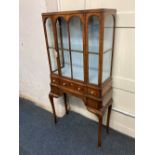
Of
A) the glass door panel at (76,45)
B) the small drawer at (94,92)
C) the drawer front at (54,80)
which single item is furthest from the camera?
the drawer front at (54,80)

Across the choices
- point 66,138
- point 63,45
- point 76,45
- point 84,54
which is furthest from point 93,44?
point 66,138

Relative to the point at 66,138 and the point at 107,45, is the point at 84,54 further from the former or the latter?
the point at 66,138

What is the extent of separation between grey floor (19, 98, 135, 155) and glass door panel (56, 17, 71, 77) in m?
0.74

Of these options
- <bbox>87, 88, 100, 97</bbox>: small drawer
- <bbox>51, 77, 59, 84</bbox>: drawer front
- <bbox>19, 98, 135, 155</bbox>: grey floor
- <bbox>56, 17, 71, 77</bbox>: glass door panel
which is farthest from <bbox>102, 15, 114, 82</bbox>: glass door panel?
<bbox>19, 98, 135, 155</bbox>: grey floor

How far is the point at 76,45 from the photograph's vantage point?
1842mm

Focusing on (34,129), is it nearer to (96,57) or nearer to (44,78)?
(44,78)

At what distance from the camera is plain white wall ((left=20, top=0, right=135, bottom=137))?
5.33 ft

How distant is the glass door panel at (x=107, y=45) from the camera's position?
1577 mm

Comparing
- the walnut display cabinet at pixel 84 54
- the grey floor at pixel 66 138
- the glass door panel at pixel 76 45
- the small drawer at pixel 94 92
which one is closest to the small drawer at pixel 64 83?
the walnut display cabinet at pixel 84 54

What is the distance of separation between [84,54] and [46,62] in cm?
76

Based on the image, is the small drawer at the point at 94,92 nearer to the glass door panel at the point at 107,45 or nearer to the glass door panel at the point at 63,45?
the glass door panel at the point at 107,45

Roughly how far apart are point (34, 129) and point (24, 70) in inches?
35.8

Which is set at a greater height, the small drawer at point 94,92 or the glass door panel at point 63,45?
the glass door panel at point 63,45

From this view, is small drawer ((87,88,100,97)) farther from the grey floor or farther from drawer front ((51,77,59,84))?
the grey floor
